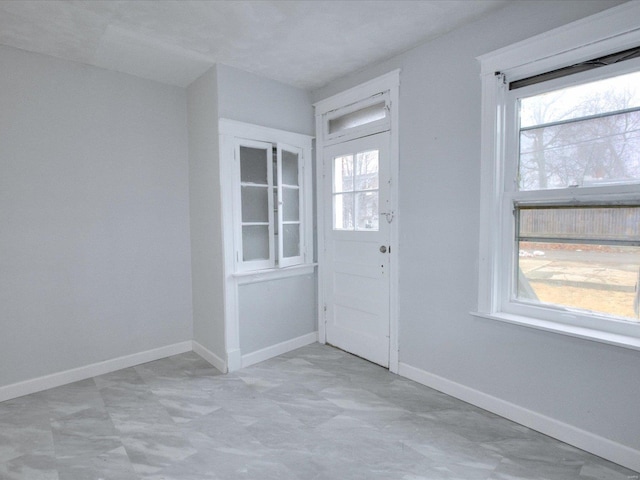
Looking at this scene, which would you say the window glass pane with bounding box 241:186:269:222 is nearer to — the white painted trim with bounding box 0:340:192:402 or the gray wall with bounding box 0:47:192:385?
the gray wall with bounding box 0:47:192:385

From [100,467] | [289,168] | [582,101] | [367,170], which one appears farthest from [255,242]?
[582,101]

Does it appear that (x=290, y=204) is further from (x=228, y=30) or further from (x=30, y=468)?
(x=30, y=468)

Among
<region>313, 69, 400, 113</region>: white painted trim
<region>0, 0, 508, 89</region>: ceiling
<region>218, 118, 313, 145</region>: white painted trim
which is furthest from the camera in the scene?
<region>218, 118, 313, 145</region>: white painted trim

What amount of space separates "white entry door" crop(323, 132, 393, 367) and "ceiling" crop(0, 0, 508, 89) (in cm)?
83

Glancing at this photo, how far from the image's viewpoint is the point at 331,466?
1.99m

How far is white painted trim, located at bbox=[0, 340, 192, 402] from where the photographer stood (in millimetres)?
2775

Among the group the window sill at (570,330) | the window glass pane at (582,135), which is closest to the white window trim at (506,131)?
the window sill at (570,330)

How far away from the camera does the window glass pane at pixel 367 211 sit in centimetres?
327

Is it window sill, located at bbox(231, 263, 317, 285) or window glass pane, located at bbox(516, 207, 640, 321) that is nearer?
window glass pane, located at bbox(516, 207, 640, 321)

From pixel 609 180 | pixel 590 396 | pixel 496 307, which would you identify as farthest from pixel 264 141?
pixel 590 396

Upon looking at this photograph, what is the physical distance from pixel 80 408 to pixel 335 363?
6.79ft

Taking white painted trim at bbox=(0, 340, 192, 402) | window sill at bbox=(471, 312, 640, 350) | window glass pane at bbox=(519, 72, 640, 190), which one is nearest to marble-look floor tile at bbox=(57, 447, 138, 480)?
white painted trim at bbox=(0, 340, 192, 402)

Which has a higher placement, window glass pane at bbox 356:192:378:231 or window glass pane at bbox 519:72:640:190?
window glass pane at bbox 519:72:640:190

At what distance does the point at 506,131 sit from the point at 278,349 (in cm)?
279
